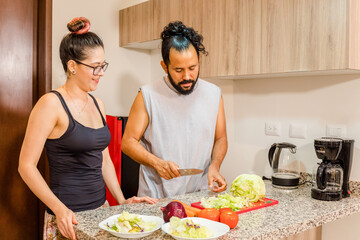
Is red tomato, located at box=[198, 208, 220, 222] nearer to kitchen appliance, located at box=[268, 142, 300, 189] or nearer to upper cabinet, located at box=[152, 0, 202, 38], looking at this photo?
kitchen appliance, located at box=[268, 142, 300, 189]

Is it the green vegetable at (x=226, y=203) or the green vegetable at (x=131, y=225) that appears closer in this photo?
the green vegetable at (x=131, y=225)

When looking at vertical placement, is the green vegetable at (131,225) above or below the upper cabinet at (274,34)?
below

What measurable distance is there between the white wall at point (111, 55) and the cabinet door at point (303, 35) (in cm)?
150

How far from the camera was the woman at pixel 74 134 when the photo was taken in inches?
59.0

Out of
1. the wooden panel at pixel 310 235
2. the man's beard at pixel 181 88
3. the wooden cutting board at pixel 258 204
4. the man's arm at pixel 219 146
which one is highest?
the man's beard at pixel 181 88

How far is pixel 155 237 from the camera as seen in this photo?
3.88ft

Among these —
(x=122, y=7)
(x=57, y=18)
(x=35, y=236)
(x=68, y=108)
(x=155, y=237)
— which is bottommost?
(x=35, y=236)

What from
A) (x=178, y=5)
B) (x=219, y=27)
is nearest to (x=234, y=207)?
(x=219, y=27)

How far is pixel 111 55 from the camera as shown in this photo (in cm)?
316

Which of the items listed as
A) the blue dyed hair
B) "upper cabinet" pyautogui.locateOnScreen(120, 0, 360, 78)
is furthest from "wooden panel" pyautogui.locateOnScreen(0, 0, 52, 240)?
the blue dyed hair

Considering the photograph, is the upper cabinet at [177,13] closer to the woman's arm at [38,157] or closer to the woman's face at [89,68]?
the woman's face at [89,68]

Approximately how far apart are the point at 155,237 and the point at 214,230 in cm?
19

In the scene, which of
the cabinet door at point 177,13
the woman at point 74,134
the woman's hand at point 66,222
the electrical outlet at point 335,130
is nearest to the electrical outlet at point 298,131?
the electrical outlet at point 335,130

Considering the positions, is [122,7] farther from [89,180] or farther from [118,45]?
[89,180]
